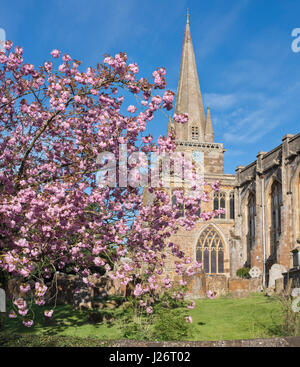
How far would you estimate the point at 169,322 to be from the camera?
11977 millimetres

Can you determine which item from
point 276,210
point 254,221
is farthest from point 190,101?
point 276,210

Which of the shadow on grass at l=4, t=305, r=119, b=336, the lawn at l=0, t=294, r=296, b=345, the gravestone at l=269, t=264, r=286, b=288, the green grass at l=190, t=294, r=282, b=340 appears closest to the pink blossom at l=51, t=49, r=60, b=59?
the lawn at l=0, t=294, r=296, b=345

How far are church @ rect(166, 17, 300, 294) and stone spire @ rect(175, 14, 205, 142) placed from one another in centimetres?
1478

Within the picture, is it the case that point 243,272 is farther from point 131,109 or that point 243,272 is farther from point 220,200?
point 131,109

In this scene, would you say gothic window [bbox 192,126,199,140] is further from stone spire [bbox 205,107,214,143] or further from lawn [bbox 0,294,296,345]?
lawn [bbox 0,294,296,345]

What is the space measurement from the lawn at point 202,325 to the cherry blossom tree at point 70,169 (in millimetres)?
2136

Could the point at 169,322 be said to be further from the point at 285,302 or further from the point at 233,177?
the point at 233,177

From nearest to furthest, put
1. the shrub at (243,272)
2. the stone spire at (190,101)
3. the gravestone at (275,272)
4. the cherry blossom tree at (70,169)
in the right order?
1. the cherry blossom tree at (70,169)
2. the gravestone at (275,272)
3. the shrub at (243,272)
4. the stone spire at (190,101)

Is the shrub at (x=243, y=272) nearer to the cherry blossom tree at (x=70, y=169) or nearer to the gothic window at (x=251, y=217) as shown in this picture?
the gothic window at (x=251, y=217)

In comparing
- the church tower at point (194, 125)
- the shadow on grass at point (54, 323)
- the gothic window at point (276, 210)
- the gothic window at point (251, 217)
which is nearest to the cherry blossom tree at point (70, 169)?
the shadow on grass at point (54, 323)

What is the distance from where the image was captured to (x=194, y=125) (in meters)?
57.0

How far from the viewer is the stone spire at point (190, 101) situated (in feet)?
185

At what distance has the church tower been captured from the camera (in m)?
56.2
